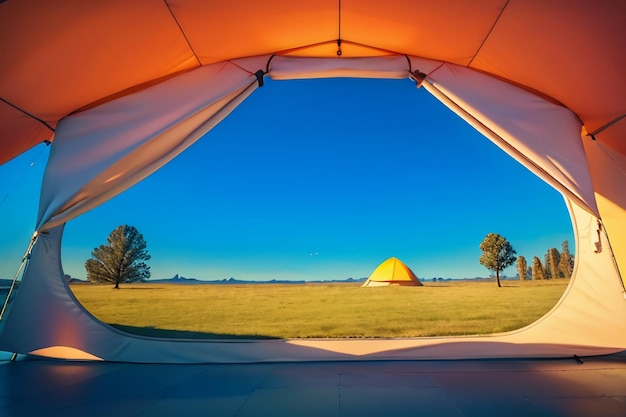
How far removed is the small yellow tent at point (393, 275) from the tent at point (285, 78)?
852cm

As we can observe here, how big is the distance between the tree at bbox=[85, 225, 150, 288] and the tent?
14740 millimetres

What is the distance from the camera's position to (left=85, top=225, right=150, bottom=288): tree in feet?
48.2

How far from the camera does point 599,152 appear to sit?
2477 millimetres

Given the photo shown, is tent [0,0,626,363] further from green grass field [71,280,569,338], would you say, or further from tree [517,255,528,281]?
tree [517,255,528,281]

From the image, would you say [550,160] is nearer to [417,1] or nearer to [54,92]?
[417,1]

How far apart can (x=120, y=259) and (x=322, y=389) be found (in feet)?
56.3

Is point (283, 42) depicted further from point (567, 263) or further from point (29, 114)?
point (567, 263)

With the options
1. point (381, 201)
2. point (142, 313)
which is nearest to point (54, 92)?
point (142, 313)

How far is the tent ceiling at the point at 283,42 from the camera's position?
5.32 feet

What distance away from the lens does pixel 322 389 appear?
165 centimetres

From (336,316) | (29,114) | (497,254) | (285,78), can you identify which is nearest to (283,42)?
(285,78)

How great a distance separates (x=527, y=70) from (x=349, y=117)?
664cm

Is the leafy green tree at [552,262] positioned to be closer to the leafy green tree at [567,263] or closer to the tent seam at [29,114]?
the leafy green tree at [567,263]

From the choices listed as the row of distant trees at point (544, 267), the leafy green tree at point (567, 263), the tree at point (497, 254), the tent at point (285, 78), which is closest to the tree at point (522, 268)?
the row of distant trees at point (544, 267)
